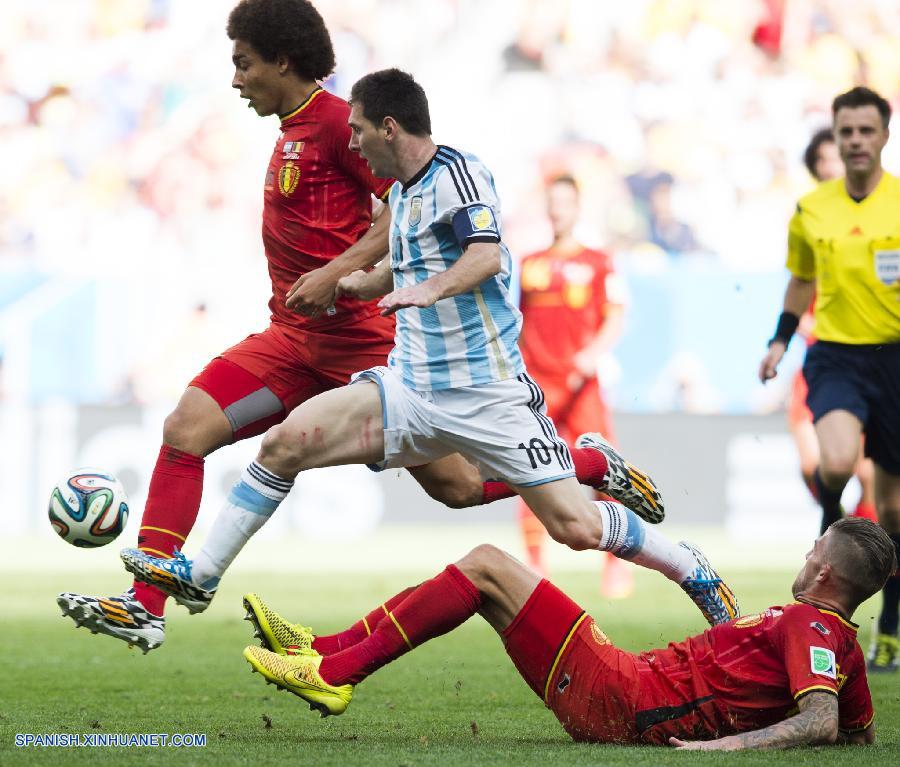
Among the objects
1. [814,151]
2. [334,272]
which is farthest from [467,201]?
[814,151]

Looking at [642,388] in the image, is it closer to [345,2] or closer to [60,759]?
[345,2]

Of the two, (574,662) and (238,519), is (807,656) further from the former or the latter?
(238,519)

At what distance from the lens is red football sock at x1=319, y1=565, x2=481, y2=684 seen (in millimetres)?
4449

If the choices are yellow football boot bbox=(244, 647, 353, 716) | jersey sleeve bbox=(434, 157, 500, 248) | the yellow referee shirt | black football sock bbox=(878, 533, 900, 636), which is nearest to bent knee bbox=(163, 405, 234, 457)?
jersey sleeve bbox=(434, 157, 500, 248)

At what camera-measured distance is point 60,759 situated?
415 cm

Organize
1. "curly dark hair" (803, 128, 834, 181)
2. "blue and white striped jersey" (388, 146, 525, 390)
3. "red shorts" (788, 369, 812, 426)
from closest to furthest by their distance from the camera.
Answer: "blue and white striped jersey" (388, 146, 525, 390), "curly dark hair" (803, 128, 834, 181), "red shorts" (788, 369, 812, 426)

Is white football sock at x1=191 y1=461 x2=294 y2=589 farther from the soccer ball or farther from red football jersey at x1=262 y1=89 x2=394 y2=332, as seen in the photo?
red football jersey at x1=262 y1=89 x2=394 y2=332

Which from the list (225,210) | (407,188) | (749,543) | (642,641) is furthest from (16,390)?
(407,188)

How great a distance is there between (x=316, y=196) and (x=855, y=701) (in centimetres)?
288

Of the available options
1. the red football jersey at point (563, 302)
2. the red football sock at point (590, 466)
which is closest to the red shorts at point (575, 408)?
the red football jersey at point (563, 302)

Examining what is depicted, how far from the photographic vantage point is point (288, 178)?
5973 millimetres

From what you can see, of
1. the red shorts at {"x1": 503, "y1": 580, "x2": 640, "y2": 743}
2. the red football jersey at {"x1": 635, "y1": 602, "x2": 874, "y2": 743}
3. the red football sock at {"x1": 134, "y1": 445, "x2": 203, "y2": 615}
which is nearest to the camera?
the red football jersey at {"x1": 635, "y1": 602, "x2": 874, "y2": 743}

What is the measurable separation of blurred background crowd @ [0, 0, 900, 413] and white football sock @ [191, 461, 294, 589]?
10572 millimetres

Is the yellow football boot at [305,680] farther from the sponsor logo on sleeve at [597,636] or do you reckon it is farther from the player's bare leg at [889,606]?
the player's bare leg at [889,606]
